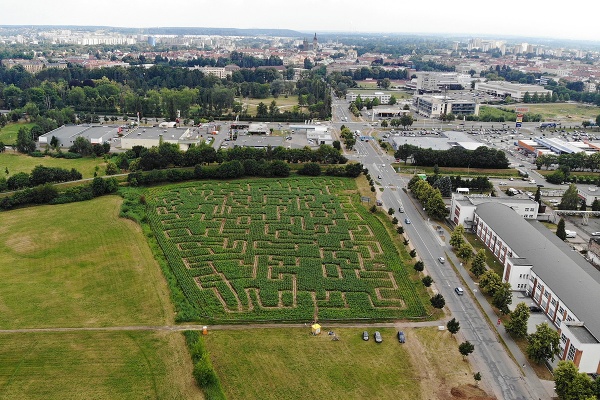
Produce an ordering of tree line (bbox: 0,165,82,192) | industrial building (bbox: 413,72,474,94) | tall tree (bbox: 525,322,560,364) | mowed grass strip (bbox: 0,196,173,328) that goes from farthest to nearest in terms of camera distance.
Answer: industrial building (bbox: 413,72,474,94), tree line (bbox: 0,165,82,192), mowed grass strip (bbox: 0,196,173,328), tall tree (bbox: 525,322,560,364)

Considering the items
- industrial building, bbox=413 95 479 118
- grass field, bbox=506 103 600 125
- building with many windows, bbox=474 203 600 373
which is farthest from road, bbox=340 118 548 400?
grass field, bbox=506 103 600 125

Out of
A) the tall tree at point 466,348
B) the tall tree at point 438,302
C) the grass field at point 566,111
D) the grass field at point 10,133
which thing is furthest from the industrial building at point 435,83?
the tall tree at point 466,348

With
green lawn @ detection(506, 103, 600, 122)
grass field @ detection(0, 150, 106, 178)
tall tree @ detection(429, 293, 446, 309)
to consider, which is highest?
green lawn @ detection(506, 103, 600, 122)

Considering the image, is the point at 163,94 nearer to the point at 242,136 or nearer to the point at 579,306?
the point at 242,136

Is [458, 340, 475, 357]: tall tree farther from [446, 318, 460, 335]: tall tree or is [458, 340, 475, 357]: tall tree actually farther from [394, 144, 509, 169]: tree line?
[394, 144, 509, 169]: tree line

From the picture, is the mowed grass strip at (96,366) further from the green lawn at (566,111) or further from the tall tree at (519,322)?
the green lawn at (566,111)

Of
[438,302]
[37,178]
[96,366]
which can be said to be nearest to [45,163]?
[37,178]

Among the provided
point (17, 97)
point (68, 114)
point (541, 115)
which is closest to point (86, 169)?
point (68, 114)
